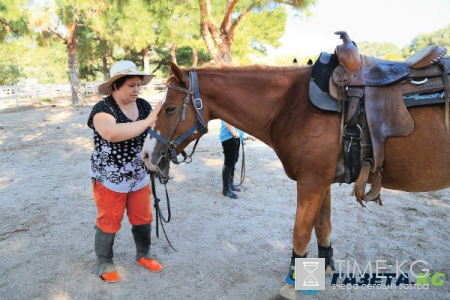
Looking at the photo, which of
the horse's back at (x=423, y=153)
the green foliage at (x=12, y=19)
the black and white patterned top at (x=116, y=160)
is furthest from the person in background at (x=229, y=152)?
the green foliage at (x=12, y=19)

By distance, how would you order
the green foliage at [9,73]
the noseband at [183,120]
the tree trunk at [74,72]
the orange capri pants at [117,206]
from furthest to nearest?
the green foliage at [9,73]
the tree trunk at [74,72]
the orange capri pants at [117,206]
the noseband at [183,120]

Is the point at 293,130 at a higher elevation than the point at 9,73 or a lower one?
lower

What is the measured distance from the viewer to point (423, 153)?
2.02m

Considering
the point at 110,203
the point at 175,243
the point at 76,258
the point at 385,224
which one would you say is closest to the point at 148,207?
the point at 110,203

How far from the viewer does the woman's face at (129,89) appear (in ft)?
8.50

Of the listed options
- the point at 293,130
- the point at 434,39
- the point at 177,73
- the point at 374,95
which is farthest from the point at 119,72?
the point at 434,39

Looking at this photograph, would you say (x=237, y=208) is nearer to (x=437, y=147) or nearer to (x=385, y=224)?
(x=385, y=224)

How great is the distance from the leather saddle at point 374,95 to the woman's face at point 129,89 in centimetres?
150

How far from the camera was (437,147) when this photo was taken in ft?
6.50

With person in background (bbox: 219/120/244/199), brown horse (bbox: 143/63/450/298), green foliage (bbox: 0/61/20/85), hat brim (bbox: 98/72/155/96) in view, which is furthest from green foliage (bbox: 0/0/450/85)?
green foliage (bbox: 0/61/20/85)

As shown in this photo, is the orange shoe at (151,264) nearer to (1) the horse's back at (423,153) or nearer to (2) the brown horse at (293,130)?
(2) the brown horse at (293,130)

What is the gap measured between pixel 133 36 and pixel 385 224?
68.6 feet

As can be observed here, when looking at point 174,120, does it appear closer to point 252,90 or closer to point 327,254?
point 252,90

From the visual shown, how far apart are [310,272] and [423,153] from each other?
4.35ft
